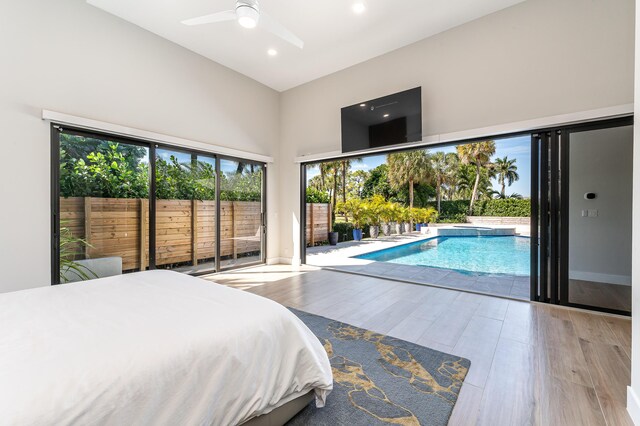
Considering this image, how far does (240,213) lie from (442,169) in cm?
482

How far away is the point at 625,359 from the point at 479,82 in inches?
126

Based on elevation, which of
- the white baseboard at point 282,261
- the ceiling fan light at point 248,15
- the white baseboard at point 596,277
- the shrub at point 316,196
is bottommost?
the white baseboard at point 282,261

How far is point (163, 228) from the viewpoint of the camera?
4.28 metres

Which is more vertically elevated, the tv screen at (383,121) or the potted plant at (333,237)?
the tv screen at (383,121)

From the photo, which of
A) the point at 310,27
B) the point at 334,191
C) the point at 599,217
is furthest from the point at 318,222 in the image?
the point at 599,217

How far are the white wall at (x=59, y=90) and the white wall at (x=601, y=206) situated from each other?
5043mm

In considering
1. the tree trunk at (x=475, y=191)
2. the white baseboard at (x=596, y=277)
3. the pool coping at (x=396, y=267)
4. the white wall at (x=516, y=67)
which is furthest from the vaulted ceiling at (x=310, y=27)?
the white baseboard at (x=596, y=277)

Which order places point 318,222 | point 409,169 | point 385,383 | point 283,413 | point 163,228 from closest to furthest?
point 283,413
point 385,383
point 163,228
point 318,222
point 409,169

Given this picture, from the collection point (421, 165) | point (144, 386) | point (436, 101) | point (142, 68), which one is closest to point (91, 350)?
point (144, 386)

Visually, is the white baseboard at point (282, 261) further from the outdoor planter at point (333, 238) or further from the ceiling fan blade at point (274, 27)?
the ceiling fan blade at point (274, 27)

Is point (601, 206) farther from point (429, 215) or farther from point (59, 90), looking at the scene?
point (59, 90)

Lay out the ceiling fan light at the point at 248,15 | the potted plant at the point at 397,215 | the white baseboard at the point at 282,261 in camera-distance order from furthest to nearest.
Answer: the potted plant at the point at 397,215 < the white baseboard at the point at 282,261 < the ceiling fan light at the point at 248,15

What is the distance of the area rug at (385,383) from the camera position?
1.56m

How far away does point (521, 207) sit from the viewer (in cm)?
438
